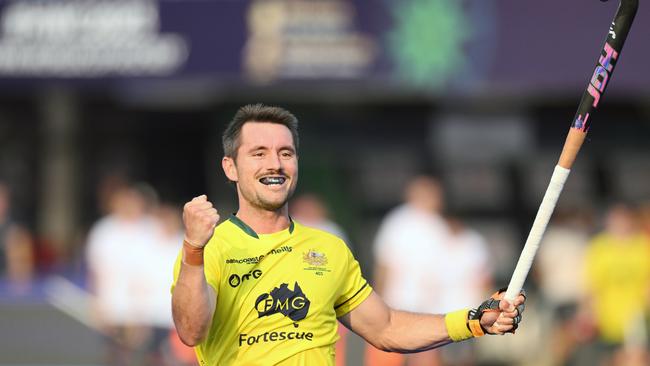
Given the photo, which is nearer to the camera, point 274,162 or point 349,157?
point 274,162

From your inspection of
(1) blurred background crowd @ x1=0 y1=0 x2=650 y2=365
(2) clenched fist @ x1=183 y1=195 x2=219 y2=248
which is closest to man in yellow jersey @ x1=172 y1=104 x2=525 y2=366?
(2) clenched fist @ x1=183 y1=195 x2=219 y2=248

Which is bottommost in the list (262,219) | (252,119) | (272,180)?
(262,219)

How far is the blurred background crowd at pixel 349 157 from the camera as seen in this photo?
13250mm

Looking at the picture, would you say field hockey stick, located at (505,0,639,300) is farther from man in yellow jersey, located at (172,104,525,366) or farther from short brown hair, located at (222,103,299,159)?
short brown hair, located at (222,103,299,159)

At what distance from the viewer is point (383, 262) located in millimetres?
12734

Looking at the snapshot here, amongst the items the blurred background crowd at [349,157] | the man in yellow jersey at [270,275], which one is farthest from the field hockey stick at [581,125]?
the blurred background crowd at [349,157]

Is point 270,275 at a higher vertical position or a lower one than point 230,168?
lower

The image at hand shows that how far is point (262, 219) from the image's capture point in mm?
5641

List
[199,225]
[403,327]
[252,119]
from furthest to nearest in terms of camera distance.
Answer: [403,327], [252,119], [199,225]

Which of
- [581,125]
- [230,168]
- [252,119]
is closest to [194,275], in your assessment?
[230,168]

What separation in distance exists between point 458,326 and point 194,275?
1356mm

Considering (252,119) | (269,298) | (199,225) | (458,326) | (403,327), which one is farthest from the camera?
(403,327)

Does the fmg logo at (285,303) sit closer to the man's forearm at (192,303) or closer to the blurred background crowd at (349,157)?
the man's forearm at (192,303)

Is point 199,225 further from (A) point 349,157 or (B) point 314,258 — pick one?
(A) point 349,157
